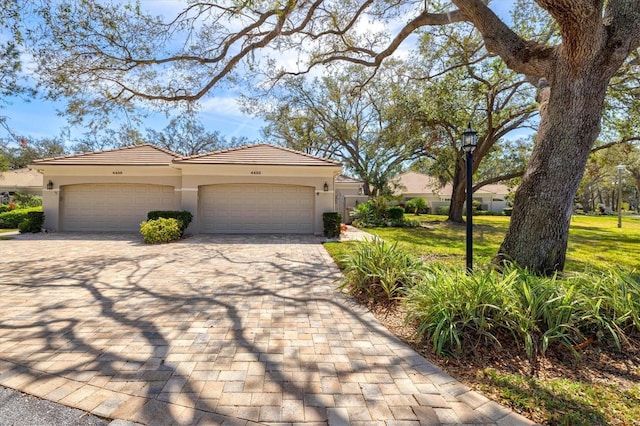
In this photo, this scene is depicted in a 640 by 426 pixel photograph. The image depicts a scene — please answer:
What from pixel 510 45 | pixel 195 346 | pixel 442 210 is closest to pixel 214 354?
pixel 195 346

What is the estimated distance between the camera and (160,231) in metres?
11.0

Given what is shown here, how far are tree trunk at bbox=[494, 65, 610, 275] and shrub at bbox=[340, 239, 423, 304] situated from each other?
1889 mm

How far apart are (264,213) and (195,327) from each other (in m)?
Result: 9.74

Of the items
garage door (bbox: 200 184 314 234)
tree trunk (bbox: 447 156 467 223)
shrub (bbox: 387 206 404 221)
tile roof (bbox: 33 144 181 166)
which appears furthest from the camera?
tree trunk (bbox: 447 156 467 223)

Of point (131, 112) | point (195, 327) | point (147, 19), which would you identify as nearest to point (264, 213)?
point (131, 112)

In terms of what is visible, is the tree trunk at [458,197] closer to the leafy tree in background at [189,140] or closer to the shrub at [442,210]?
the shrub at [442,210]

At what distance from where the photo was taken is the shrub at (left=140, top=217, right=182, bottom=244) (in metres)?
10.9

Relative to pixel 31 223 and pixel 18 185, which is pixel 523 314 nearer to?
pixel 31 223

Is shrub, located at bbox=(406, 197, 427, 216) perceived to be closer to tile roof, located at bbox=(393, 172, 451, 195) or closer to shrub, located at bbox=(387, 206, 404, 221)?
tile roof, located at bbox=(393, 172, 451, 195)

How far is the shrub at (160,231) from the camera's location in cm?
1088

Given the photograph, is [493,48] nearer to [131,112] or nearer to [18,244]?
[131,112]

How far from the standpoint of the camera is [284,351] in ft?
11.3

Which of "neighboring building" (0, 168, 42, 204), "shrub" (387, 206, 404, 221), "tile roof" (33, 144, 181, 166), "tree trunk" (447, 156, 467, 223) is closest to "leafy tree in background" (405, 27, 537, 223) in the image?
"tree trunk" (447, 156, 467, 223)

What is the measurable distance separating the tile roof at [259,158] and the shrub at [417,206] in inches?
778
